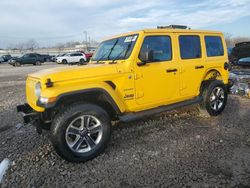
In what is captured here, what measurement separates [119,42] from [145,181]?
273cm

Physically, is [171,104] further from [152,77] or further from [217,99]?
[217,99]

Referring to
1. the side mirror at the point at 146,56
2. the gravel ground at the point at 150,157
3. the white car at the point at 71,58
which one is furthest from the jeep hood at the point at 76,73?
the white car at the point at 71,58

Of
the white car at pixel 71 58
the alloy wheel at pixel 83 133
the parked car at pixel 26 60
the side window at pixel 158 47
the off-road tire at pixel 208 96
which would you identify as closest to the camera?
the alloy wheel at pixel 83 133

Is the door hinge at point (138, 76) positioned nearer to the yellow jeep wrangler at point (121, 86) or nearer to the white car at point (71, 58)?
the yellow jeep wrangler at point (121, 86)

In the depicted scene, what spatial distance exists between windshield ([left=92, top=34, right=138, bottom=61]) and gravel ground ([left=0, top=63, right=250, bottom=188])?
155cm

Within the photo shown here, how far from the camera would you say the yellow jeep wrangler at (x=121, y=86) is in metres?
3.71

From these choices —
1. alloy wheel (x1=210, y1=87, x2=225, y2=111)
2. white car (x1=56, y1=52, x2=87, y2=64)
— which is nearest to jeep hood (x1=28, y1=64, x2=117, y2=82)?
alloy wheel (x1=210, y1=87, x2=225, y2=111)

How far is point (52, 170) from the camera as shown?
144 inches

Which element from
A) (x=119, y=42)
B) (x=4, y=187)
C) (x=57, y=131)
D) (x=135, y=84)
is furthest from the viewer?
(x=119, y=42)

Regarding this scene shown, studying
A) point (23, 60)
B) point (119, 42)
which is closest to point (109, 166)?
point (119, 42)

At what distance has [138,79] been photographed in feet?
14.4

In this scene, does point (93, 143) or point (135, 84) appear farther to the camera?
point (135, 84)

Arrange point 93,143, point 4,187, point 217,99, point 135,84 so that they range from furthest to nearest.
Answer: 1. point 217,99
2. point 135,84
3. point 93,143
4. point 4,187

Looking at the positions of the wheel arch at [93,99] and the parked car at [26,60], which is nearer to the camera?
the wheel arch at [93,99]
